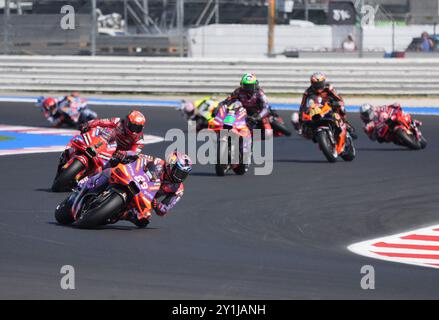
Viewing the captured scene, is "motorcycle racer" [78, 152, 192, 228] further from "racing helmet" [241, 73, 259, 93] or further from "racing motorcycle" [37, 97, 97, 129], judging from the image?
"racing motorcycle" [37, 97, 97, 129]

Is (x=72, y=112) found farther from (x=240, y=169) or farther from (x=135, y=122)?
(x=135, y=122)

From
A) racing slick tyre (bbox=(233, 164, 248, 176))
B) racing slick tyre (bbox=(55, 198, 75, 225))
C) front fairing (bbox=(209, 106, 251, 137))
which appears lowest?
racing slick tyre (bbox=(55, 198, 75, 225))

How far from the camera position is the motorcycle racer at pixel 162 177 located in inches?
453

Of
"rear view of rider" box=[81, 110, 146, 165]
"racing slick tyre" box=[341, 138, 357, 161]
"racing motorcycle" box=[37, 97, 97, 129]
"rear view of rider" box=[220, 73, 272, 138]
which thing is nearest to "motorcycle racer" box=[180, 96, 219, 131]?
"racing motorcycle" box=[37, 97, 97, 129]

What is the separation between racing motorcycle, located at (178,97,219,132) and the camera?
74.0 feet

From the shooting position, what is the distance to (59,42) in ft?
105

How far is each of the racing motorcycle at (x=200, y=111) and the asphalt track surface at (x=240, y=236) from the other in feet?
12.5

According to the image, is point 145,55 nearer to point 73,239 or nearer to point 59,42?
point 59,42

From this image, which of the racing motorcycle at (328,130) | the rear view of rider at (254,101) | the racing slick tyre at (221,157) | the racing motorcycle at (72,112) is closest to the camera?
the racing slick tyre at (221,157)

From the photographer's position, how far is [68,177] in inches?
565

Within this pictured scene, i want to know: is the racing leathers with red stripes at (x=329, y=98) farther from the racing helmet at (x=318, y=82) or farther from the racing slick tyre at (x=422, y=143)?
the racing slick tyre at (x=422, y=143)

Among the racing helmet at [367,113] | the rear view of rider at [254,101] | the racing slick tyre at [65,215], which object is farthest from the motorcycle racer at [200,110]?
the racing slick tyre at [65,215]
